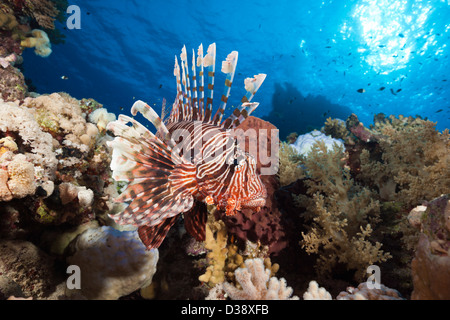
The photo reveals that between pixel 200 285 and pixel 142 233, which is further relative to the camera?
pixel 200 285

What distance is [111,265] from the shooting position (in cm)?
275

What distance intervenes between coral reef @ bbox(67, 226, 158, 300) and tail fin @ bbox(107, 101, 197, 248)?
83cm

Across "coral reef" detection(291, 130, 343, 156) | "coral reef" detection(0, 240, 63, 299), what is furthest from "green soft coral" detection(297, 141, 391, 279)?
"coral reef" detection(291, 130, 343, 156)

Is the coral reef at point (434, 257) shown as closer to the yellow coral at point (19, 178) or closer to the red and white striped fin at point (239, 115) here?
the red and white striped fin at point (239, 115)

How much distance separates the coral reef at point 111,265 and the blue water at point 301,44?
1780cm

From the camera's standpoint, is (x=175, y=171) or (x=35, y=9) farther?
(x=35, y=9)

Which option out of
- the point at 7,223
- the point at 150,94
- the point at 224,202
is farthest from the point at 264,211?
the point at 150,94

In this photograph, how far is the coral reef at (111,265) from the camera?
2744mm

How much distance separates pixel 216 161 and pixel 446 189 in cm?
319

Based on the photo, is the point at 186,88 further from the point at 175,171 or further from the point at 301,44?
the point at 301,44

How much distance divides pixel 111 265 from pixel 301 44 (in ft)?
107

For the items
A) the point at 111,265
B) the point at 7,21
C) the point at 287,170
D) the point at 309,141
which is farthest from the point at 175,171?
the point at 7,21

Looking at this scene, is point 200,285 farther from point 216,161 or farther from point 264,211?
point 216,161

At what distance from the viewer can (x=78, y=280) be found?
2779 mm
